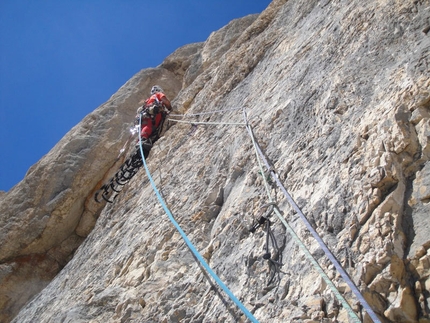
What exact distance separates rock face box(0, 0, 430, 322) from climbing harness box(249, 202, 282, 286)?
0.04 metres

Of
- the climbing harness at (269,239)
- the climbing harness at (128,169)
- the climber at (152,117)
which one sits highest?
the climber at (152,117)

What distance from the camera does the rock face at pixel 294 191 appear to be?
2.21m

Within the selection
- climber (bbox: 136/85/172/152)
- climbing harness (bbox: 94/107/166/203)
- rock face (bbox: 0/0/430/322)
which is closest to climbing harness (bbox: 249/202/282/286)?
rock face (bbox: 0/0/430/322)

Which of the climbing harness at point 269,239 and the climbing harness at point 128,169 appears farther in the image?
the climbing harness at point 128,169

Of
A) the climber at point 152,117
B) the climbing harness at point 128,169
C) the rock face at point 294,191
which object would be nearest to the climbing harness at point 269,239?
the rock face at point 294,191

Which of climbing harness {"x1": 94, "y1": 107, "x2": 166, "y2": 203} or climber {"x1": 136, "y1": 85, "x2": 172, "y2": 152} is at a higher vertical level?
climber {"x1": 136, "y1": 85, "x2": 172, "y2": 152}

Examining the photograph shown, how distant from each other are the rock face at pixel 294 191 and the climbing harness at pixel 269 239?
0.04 m

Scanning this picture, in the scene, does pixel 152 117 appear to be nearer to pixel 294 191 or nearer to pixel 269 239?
pixel 294 191

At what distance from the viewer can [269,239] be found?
9.59 ft

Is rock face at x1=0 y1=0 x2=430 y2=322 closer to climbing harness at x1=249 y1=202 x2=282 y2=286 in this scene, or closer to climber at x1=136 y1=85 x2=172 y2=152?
climbing harness at x1=249 y1=202 x2=282 y2=286

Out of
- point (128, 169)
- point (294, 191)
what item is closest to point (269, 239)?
point (294, 191)

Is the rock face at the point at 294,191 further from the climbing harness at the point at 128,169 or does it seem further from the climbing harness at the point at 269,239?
the climbing harness at the point at 128,169

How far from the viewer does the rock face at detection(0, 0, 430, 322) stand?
2.21 meters

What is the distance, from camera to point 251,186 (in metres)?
3.75
